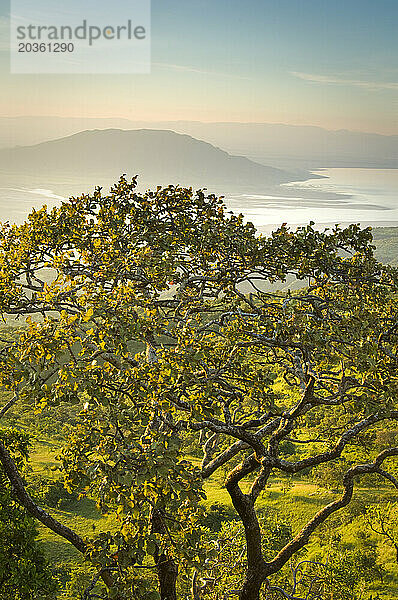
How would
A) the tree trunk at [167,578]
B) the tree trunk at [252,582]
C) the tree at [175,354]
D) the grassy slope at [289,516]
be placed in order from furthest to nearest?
the grassy slope at [289,516], the tree trunk at [252,582], the tree trunk at [167,578], the tree at [175,354]

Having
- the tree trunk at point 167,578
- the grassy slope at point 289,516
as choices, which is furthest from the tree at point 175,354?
the grassy slope at point 289,516

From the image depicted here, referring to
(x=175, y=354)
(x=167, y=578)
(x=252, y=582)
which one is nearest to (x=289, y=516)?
(x=252, y=582)

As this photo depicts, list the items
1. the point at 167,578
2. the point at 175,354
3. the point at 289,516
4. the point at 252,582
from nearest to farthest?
the point at 175,354
the point at 167,578
the point at 252,582
the point at 289,516

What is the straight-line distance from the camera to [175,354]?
5.99m

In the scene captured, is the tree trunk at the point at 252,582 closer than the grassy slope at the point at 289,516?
Yes

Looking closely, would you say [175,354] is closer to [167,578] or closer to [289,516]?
[167,578]

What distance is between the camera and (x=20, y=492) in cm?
780

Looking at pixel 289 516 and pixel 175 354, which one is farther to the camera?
pixel 289 516

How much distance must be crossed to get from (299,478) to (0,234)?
23.8 meters

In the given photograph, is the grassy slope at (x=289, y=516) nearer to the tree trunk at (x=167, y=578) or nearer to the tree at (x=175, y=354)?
the tree at (x=175, y=354)

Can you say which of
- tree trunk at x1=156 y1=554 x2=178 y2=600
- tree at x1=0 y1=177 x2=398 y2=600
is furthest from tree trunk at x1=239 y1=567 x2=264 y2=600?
tree trunk at x1=156 y1=554 x2=178 y2=600

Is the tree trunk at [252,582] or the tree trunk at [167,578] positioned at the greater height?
the tree trunk at [167,578]

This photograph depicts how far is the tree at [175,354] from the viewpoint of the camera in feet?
17.3

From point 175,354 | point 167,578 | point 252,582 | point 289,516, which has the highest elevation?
point 175,354
